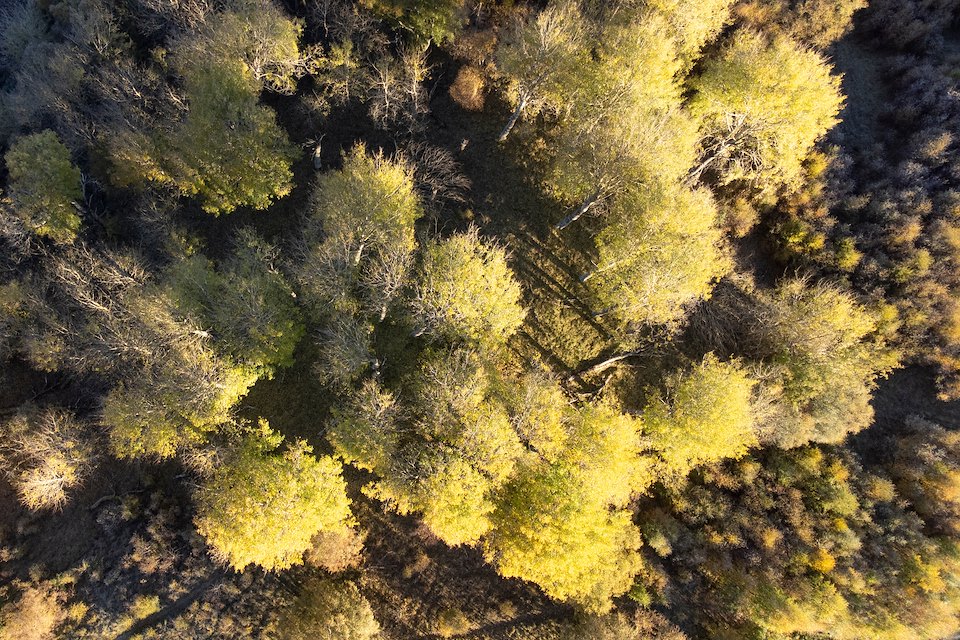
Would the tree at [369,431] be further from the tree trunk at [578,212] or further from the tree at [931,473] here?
the tree at [931,473]

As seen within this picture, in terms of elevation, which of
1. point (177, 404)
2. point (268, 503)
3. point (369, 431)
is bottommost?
point (177, 404)

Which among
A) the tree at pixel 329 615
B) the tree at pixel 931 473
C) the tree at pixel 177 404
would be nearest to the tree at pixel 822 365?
the tree at pixel 931 473

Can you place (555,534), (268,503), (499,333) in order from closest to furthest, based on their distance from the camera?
(555,534)
(268,503)
(499,333)

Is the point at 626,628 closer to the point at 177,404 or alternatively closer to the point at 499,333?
the point at 499,333

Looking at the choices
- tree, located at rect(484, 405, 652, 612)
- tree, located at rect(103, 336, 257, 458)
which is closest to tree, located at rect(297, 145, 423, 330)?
tree, located at rect(103, 336, 257, 458)

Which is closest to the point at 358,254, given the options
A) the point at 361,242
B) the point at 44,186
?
the point at 361,242

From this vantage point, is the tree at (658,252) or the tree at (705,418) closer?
the tree at (705,418)
